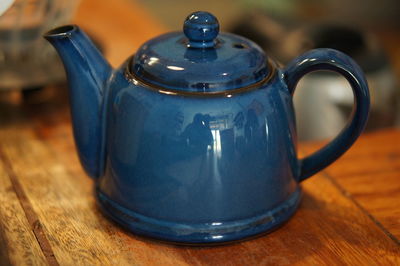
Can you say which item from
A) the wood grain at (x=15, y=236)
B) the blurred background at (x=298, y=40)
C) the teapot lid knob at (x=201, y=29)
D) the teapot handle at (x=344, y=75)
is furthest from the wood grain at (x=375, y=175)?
the wood grain at (x=15, y=236)

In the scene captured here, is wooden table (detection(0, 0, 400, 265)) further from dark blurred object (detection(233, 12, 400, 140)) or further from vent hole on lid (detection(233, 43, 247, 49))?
dark blurred object (detection(233, 12, 400, 140))

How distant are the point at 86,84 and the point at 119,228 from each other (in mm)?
185

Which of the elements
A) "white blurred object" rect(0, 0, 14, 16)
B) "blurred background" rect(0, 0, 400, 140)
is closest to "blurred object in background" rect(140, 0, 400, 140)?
"blurred background" rect(0, 0, 400, 140)

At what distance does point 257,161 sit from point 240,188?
37 millimetres

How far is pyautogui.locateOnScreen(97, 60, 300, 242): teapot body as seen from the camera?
2.37ft

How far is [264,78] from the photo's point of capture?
0.77 metres

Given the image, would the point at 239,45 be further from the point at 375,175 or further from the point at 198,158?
the point at 375,175

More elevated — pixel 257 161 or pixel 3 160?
pixel 257 161

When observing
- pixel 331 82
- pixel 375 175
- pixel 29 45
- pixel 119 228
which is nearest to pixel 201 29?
pixel 119 228

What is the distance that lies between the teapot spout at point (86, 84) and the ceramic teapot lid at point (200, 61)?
0.05 m

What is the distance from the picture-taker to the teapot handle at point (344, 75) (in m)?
0.75

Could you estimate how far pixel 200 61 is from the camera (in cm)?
74

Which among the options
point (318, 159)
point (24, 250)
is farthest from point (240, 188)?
point (24, 250)

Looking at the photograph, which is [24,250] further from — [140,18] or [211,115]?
[140,18]
